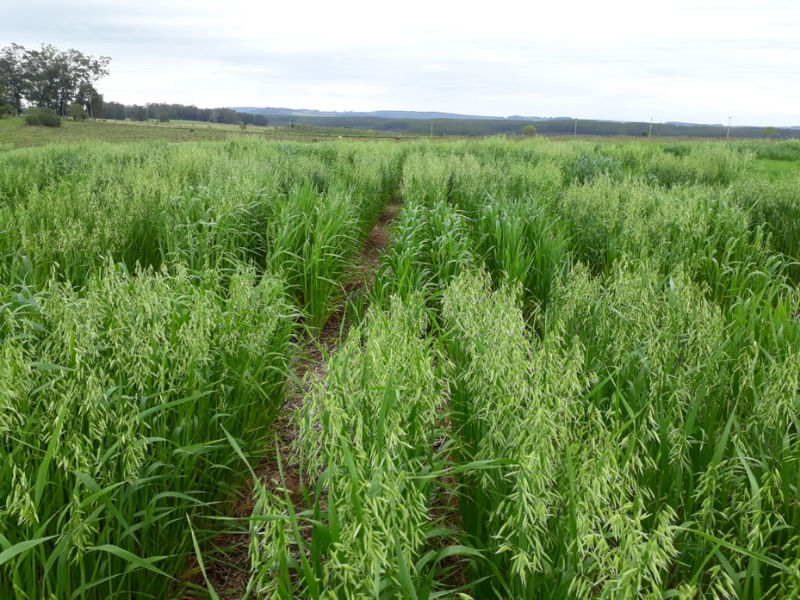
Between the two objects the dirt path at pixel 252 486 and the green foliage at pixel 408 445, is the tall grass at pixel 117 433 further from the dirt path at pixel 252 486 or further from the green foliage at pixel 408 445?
the dirt path at pixel 252 486

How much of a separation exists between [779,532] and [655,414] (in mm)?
505

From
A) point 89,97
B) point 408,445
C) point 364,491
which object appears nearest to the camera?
point 364,491

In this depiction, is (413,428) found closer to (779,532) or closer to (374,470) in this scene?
(374,470)

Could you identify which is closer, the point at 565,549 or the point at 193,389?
the point at 565,549

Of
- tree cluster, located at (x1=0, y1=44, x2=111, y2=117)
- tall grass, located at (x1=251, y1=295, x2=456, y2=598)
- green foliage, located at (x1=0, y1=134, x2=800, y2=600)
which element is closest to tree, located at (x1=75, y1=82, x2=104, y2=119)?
tree cluster, located at (x1=0, y1=44, x2=111, y2=117)

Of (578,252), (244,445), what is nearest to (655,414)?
(244,445)

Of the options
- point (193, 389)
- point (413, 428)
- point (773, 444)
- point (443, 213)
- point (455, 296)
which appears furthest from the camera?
point (443, 213)

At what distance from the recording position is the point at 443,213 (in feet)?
18.3

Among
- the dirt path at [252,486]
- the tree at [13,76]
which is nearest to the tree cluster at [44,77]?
the tree at [13,76]

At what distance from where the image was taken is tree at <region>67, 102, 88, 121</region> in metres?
63.1

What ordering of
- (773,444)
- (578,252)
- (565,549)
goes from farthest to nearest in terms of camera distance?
1. (578,252)
2. (773,444)
3. (565,549)

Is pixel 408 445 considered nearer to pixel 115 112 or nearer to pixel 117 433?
pixel 117 433

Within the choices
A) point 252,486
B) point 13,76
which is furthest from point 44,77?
point 252,486

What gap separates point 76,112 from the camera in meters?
63.0
